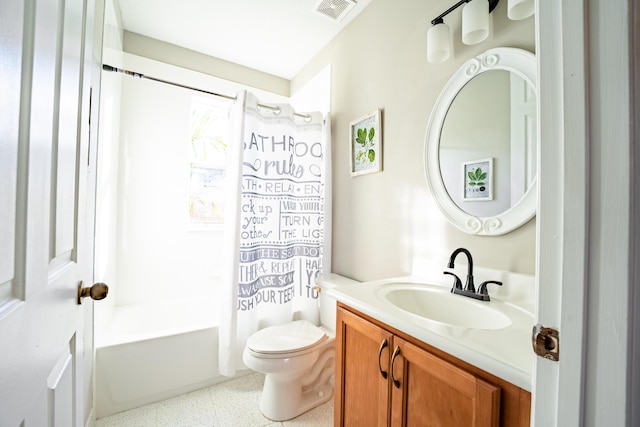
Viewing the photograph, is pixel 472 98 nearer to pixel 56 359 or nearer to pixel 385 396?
A: pixel 385 396

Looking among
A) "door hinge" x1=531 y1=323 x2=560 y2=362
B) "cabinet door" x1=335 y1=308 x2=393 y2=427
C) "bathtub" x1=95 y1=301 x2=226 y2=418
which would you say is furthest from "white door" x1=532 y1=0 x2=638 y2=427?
"bathtub" x1=95 y1=301 x2=226 y2=418

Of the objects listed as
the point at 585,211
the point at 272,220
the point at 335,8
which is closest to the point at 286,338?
the point at 272,220

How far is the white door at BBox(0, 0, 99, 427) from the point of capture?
0.37m

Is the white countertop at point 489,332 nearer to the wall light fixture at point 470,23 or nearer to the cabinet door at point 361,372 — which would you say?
the cabinet door at point 361,372

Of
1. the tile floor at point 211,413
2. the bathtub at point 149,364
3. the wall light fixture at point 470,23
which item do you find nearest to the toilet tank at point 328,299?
the tile floor at point 211,413

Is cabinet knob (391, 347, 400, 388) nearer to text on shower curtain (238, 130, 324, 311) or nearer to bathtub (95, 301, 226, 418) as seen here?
text on shower curtain (238, 130, 324, 311)

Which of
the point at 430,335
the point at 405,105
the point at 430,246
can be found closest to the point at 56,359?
the point at 430,335

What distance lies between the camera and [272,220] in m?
1.90

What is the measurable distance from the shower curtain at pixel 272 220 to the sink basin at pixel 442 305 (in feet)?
2.94

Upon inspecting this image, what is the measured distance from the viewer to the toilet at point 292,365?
56.4 inches

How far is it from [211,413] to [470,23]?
234 centimetres

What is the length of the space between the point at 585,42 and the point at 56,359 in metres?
1.13

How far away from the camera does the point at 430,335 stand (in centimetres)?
74

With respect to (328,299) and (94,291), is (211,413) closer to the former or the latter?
(328,299)
